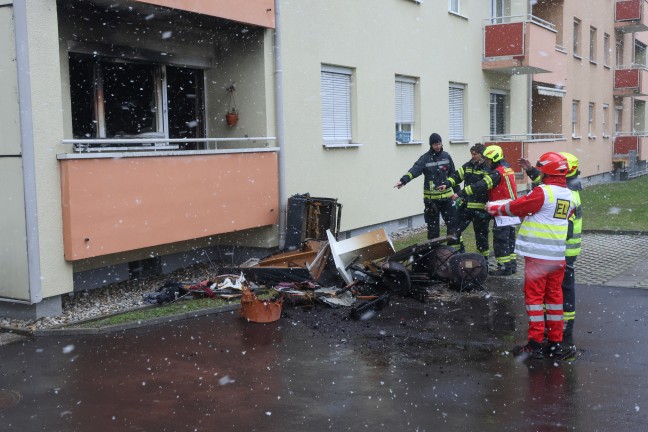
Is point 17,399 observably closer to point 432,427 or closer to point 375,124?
point 432,427

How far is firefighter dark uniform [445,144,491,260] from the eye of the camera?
11.2 meters

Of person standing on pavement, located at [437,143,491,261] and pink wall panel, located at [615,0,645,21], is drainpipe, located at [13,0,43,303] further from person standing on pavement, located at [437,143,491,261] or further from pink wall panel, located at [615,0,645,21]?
pink wall panel, located at [615,0,645,21]

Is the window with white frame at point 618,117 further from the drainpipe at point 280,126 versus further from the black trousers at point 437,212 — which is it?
the drainpipe at point 280,126

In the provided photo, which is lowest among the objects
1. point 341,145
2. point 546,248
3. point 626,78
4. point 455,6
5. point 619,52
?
point 546,248

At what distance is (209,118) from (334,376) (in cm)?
731

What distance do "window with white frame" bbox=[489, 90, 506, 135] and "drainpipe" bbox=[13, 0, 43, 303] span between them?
15.3m

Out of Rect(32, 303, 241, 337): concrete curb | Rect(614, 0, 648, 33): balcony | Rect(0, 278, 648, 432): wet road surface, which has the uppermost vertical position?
Rect(614, 0, 648, 33): balcony

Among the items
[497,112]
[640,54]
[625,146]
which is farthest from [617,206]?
[640,54]

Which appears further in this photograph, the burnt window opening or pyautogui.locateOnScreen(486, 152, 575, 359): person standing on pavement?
→ the burnt window opening

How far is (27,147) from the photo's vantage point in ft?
26.9

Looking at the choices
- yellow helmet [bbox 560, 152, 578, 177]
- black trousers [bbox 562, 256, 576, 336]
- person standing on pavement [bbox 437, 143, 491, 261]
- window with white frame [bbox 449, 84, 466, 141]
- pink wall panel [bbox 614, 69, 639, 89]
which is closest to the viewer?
yellow helmet [bbox 560, 152, 578, 177]

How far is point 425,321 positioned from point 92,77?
228 inches

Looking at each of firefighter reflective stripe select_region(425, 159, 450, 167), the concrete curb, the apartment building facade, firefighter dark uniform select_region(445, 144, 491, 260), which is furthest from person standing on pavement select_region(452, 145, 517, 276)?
the concrete curb

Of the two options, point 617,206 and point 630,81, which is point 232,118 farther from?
point 630,81
